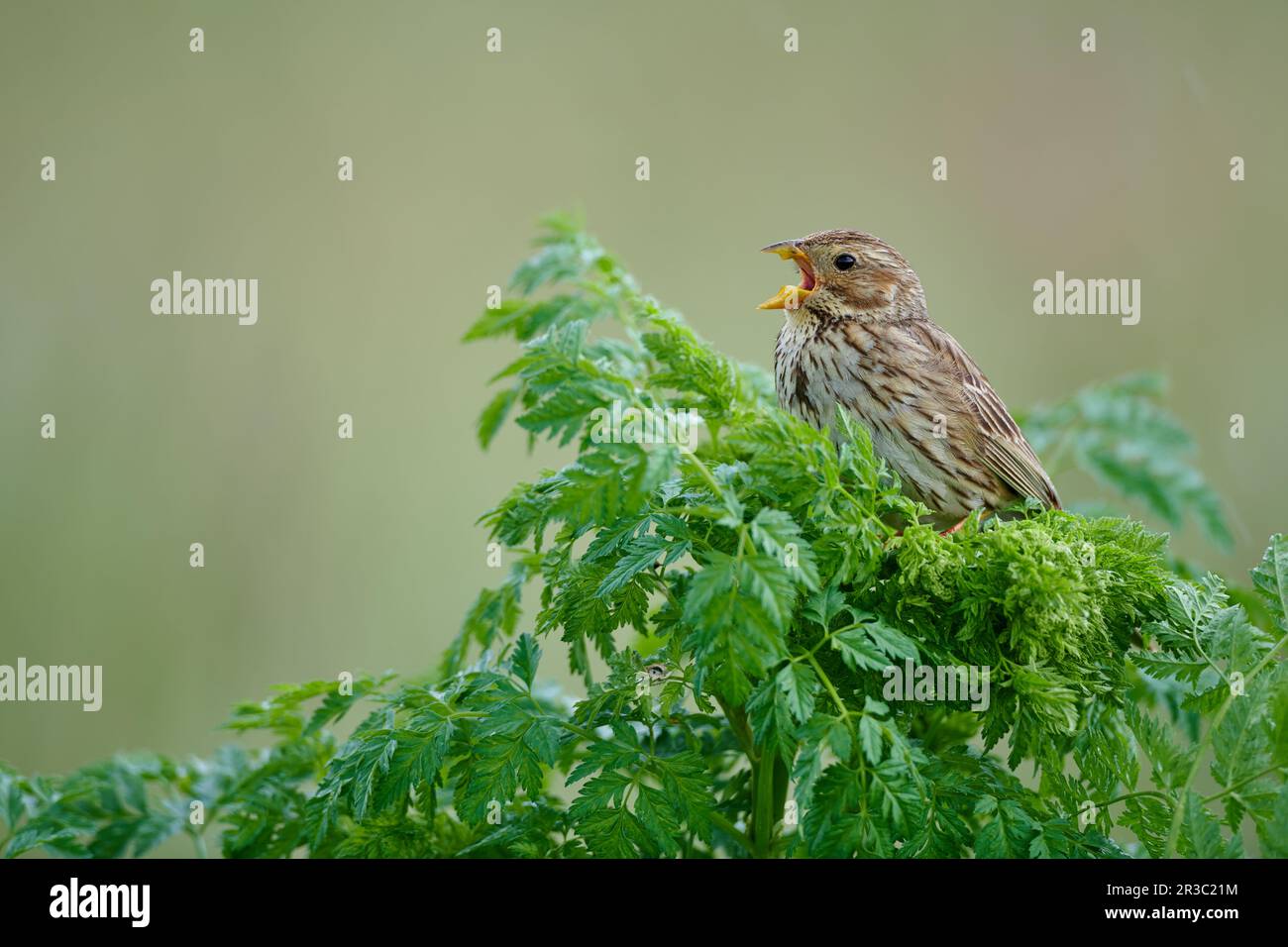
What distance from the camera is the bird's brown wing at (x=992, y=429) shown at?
1763 millimetres

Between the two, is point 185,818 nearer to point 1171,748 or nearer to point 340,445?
point 1171,748

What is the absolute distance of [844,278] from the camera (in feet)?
6.09

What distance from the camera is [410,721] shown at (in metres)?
1.16

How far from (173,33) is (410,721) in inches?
125

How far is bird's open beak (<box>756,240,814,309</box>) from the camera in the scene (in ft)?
6.05

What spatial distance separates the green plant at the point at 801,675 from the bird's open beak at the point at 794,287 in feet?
1.73

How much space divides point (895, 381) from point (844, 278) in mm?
225
